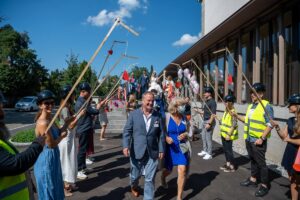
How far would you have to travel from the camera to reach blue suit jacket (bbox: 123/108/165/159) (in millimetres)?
4797

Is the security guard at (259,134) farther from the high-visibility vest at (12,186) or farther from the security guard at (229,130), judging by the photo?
the high-visibility vest at (12,186)

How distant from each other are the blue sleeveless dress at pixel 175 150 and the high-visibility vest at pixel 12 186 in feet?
10.1

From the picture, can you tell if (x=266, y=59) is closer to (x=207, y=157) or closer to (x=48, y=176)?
(x=207, y=157)

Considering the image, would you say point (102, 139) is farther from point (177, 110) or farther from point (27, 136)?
point (177, 110)

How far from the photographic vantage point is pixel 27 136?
10.3 meters

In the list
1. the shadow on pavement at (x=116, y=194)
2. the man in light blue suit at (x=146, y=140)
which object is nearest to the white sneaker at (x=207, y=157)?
the shadow on pavement at (x=116, y=194)

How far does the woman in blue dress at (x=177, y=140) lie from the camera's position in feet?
16.6

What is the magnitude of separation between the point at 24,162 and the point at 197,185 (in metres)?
4.53

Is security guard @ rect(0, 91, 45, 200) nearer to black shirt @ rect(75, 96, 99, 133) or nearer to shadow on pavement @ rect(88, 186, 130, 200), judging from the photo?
shadow on pavement @ rect(88, 186, 130, 200)

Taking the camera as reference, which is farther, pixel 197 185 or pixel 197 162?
pixel 197 162

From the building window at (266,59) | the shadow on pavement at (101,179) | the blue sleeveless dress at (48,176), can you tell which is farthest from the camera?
the building window at (266,59)

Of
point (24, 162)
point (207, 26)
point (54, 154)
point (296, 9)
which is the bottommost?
point (54, 154)

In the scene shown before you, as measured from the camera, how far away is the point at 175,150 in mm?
5145

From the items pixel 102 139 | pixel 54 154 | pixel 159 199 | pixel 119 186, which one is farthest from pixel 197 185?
pixel 102 139
